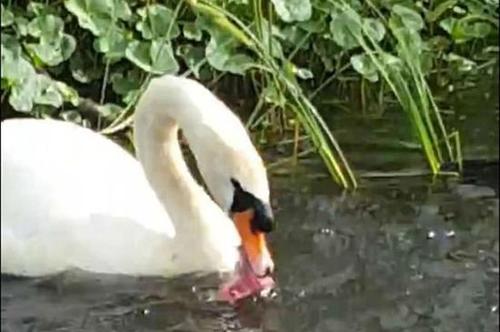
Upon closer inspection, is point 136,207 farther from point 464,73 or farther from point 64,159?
point 464,73

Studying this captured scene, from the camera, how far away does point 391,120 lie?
5.19 meters

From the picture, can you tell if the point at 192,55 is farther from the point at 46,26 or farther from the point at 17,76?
the point at 17,76

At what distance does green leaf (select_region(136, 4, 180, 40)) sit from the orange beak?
3.62 ft

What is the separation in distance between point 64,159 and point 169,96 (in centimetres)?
28

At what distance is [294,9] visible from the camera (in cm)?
484

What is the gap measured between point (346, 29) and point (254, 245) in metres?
1.19

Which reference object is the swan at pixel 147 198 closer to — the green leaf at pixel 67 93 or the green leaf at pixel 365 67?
Answer: the green leaf at pixel 67 93

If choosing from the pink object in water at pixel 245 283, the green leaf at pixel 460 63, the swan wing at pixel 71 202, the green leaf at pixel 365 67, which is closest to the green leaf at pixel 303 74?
the green leaf at pixel 365 67

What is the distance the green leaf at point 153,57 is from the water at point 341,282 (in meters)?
0.44

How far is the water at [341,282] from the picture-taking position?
3.81 metres

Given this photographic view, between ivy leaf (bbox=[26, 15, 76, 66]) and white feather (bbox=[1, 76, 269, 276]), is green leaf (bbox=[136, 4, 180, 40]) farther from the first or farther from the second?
white feather (bbox=[1, 76, 269, 276])

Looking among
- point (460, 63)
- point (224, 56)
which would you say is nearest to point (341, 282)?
point (224, 56)

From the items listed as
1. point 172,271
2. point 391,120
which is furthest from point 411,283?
point 391,120

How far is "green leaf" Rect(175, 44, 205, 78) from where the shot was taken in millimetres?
5012
